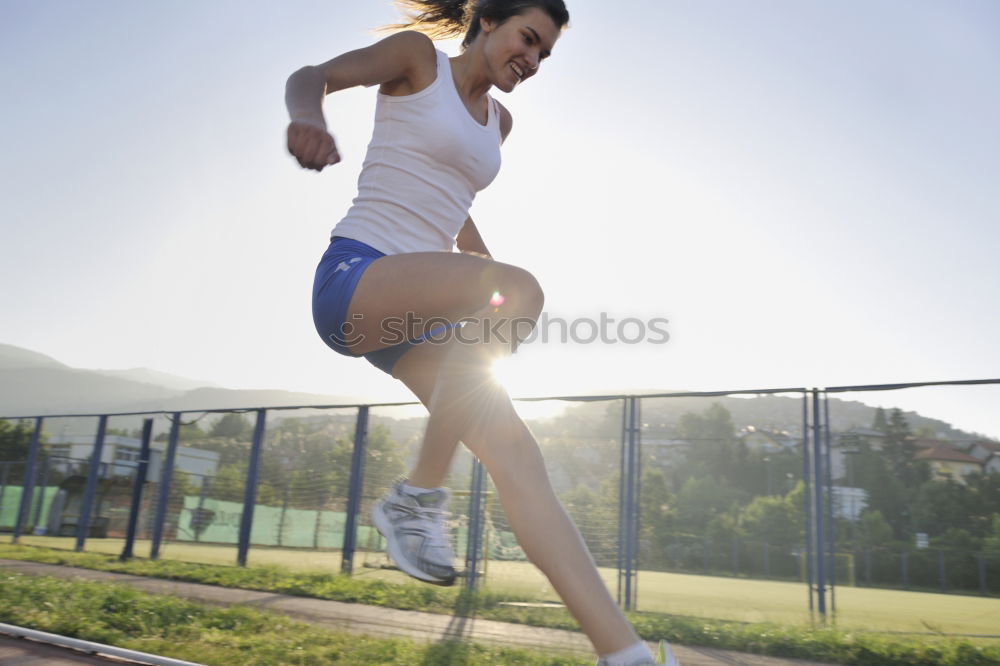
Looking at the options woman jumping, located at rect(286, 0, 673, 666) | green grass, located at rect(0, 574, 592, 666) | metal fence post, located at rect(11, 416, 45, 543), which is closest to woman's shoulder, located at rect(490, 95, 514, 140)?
woman jumping, located at rect(286, 0, 673, 666)

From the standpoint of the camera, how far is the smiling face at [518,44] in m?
1.64

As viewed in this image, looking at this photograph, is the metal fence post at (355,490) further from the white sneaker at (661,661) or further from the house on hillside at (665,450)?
the white sneaker at (661,661)

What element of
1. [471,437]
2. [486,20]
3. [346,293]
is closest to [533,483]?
[471,437]

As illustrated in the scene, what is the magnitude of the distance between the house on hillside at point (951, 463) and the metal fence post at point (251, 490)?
6.82 metres

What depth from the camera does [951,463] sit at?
5.36 m

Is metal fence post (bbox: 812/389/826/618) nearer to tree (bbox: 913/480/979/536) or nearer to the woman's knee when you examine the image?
tree (bbox: 913/480/979/536)

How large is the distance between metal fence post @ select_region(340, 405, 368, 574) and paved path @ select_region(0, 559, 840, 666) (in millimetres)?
1501

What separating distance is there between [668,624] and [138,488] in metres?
7.06

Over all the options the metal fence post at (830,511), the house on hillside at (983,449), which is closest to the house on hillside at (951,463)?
the house on hillside at (983,449)

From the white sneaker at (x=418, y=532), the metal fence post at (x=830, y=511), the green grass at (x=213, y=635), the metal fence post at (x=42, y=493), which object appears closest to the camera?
the white sneaker at (x=418, y=532)

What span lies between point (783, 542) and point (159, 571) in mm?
5927

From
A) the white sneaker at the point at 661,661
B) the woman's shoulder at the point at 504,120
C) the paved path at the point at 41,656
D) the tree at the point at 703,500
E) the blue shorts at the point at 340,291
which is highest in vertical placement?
the woman's shoulder at the point at 504,120

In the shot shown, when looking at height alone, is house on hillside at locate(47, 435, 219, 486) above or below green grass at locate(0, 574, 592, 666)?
above

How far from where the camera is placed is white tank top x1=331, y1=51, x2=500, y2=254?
1559 mm
